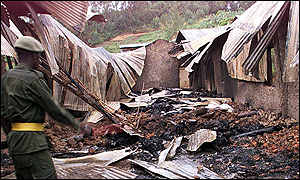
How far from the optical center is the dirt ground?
17.2 feet

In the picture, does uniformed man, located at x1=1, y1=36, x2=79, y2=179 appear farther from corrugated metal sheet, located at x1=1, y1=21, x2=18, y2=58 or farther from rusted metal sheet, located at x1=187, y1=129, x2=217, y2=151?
rusted metal sheet, located at x1=187, y1=129, x2=217, y2=151

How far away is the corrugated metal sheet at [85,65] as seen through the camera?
29.2ft

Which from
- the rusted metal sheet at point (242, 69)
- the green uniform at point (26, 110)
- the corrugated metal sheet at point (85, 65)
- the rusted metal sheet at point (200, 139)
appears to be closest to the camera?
the green uniform at point (26, 110)

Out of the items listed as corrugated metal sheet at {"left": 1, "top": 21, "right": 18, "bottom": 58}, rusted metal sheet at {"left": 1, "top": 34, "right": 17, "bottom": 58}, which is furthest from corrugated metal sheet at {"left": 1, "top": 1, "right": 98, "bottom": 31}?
rusted metal sheet at {"left": 1, "top": 34, "right": 17, "bottom": 58}

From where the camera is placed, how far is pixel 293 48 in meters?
5.43

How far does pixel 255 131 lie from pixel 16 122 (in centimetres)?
511

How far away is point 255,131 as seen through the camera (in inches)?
281

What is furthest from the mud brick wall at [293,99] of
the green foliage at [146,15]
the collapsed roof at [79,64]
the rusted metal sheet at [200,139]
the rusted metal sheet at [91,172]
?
the green foliage at [146,15]

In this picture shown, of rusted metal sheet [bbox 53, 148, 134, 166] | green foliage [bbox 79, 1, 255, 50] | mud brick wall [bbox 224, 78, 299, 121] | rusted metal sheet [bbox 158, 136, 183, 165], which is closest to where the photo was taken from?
rusted metal sheet [bbox 53, 148, 134, 166]

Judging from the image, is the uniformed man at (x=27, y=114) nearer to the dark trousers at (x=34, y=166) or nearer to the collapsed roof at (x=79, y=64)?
the dark trousers at (x=34, y=166)

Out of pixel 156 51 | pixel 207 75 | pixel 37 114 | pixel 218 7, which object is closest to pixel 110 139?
pixel 37 114

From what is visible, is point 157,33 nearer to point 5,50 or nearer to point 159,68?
point 159,68

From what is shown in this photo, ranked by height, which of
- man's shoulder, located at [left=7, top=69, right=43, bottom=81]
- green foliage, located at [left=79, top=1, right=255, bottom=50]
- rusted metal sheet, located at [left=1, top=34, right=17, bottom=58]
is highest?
green foliage, located at [left=79, top=1, right=255, bottom=50]

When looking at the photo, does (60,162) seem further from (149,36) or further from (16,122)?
(149,36)
